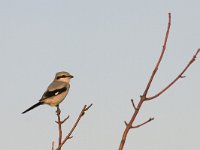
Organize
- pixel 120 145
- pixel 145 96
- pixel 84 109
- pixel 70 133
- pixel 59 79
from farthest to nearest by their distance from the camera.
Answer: pixel 59 79 → pixel 84 109 → pixel 70 133 → pixel 145 96 → pixel 120 145

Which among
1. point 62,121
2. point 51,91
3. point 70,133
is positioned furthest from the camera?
point 51,91

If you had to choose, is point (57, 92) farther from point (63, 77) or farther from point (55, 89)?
point (63, 77)

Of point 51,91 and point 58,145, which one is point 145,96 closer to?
point 58,145

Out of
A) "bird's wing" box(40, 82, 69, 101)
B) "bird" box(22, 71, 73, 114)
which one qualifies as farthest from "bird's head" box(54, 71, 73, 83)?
"bird's wing" box(40, 82, 69, 101)

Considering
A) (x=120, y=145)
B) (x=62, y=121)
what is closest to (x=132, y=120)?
(x=120, y=145)

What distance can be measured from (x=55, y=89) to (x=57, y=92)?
0.23 m

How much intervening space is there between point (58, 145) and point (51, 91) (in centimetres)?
856

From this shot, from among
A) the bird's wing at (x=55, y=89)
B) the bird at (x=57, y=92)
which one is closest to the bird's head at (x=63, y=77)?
the bird at (x=57, y=92)

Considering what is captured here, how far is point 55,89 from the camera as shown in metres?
12.8

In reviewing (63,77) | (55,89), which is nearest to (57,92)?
(55,89)

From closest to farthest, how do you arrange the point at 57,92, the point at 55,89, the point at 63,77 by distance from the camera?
the point at 57,92 → the point at 55,89 → the point at 63,77

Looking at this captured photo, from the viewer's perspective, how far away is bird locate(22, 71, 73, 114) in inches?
487

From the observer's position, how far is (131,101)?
3824mm

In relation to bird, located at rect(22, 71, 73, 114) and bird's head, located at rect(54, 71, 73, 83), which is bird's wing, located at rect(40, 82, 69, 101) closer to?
bird, located at rect(22, 71, 73, 114)
